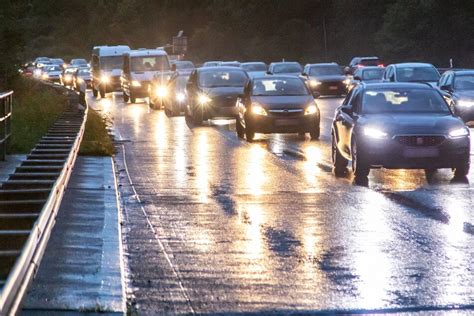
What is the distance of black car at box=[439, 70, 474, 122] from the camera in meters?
32.5

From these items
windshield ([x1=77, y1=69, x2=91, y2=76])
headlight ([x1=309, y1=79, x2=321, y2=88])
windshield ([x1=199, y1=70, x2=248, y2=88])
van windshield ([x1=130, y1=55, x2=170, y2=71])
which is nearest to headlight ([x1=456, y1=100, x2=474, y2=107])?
windshield ([x1=199, y1=70, x2=248, y2=88])

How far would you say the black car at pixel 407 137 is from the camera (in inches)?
713

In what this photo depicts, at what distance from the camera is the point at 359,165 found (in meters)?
18.4

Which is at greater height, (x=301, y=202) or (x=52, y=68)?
(x=301, y=202)

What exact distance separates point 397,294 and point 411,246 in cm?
Result: 252

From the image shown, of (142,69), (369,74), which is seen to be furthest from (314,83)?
(142,69)

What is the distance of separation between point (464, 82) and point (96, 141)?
1319 centimetres

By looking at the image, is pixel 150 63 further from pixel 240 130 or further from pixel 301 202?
pixel 301 202

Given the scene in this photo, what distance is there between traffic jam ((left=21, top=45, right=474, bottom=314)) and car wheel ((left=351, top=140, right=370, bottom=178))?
0.02m

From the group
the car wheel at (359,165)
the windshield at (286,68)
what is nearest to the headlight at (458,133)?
the car wheel at (359,165)

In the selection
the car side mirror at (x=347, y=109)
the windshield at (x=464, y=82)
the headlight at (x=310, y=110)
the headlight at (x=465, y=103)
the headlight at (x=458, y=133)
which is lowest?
the headlight at (x=465, y=103)

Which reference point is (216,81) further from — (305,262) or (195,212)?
(305,262)

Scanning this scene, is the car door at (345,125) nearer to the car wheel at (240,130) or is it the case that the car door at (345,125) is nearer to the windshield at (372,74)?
the car wheel at (240,130)

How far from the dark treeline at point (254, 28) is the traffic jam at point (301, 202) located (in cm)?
1133
